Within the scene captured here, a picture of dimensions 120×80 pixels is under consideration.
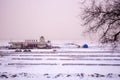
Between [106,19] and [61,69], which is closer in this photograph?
[106,19]

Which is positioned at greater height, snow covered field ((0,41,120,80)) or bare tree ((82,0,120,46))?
bare tree ((82,0,120,46))

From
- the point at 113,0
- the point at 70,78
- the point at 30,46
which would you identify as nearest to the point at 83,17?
the point at 113,0

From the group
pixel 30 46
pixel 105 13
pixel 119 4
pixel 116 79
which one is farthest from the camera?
pixel 30 46

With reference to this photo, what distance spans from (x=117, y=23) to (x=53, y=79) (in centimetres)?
559

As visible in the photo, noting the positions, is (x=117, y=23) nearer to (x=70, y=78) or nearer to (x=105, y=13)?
(x=105, y=13)

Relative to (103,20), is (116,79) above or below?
below

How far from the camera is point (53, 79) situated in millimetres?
11352

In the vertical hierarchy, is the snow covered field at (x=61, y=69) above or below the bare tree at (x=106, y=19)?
below

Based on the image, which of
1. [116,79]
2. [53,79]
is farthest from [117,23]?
[53,79]

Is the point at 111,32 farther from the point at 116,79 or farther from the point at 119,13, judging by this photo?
the point at 116,79

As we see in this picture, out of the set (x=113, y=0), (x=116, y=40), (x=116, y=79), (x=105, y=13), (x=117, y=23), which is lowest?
(x=116, y=79)

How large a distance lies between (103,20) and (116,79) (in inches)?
187

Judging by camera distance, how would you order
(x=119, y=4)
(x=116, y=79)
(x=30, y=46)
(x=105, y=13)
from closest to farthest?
1. (x=119, y=4)
2. (x=105, y=13)
3. (x=116, y=79)
4. (x=30, y=46)

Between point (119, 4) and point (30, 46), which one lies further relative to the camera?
point (30, 46)
